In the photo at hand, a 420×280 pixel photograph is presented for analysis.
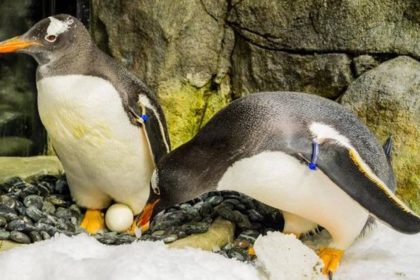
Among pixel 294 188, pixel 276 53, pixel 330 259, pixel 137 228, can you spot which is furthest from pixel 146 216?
pixel 276 53

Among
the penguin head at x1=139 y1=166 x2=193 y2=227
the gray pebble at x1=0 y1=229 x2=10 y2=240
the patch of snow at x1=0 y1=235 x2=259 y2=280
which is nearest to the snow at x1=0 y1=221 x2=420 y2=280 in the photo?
the patch of snow at x1=0 y1=235 x2=259 y2=280

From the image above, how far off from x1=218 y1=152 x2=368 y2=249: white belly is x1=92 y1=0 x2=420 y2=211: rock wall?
2.21 ft

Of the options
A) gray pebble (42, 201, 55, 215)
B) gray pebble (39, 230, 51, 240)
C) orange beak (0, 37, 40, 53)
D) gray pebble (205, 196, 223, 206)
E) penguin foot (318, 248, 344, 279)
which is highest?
orange beak (0, 37, 40, 53)

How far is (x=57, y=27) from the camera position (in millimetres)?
2438

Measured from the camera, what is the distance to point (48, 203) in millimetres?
2783

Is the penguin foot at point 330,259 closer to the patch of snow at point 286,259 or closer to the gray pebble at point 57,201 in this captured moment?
the patch of snow at point 286,259

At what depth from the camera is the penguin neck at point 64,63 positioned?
243 centimetres

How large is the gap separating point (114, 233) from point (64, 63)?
2.19ft

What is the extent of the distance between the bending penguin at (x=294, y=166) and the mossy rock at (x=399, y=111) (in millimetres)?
483

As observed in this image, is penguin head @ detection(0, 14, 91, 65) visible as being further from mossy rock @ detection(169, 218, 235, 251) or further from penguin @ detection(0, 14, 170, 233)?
mossy rock @ detection(169, 218, 235, 251)

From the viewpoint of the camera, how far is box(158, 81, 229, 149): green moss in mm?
3297

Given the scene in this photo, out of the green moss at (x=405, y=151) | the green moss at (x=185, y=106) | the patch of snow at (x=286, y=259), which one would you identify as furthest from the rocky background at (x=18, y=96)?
the patch of snow at (x=286, y=259)

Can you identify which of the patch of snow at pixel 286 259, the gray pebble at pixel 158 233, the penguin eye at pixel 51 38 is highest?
the penguin eye at pixel 51 38

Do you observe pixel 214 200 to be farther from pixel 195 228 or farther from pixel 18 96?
pixel 18 96
